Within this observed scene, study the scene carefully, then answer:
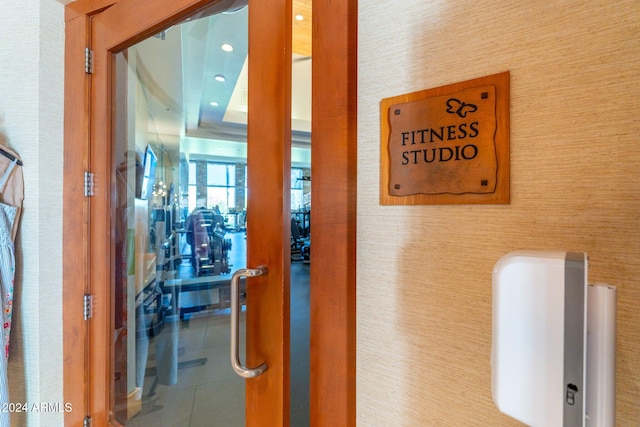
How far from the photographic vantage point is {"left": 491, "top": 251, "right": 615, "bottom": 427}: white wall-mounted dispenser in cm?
33

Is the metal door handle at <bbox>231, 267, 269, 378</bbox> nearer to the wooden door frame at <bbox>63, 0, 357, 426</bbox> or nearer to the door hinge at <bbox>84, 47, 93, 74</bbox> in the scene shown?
the wooden door frame at <bbox>63, 0, 357, 426</bbox>

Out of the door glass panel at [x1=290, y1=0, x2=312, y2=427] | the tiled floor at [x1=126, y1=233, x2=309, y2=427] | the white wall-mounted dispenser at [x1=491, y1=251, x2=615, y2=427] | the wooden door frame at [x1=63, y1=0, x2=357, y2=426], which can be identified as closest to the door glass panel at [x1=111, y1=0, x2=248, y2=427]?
the tiled floor at [x1=126, y1=233, x2=309, y2=427]

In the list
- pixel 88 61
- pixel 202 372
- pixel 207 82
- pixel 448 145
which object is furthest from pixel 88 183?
pixel 448 145

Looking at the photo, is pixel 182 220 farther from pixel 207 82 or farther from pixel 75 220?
pixel 207 82

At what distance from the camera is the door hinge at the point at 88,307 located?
1317 mm

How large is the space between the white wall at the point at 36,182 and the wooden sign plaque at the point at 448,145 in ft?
5.21

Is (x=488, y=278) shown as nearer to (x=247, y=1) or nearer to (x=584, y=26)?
(x=584, y=26)

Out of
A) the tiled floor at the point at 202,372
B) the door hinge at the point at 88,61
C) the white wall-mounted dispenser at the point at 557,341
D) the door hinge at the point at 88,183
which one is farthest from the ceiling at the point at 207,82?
the white wall-mounted dispenser at the point at 557,341

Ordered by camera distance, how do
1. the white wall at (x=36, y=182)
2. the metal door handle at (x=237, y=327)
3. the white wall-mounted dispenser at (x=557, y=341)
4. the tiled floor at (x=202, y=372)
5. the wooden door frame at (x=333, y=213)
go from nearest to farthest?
the white wall-mounted dispenser at (x=557, y=341)
the wooden door frame at (x=333, y=213)
the metal door handle at (x=237, y=327)
the tiled floor at (x=202, y=372)
the white wall at (x=36, y=182)

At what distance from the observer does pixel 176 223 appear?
4.44ft

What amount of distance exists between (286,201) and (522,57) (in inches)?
24.8

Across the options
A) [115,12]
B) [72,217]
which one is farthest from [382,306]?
[115,12]

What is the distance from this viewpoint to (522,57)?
0.52 m

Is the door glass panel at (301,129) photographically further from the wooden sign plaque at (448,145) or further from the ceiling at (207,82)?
the wooden sign plaque at (448,145)
